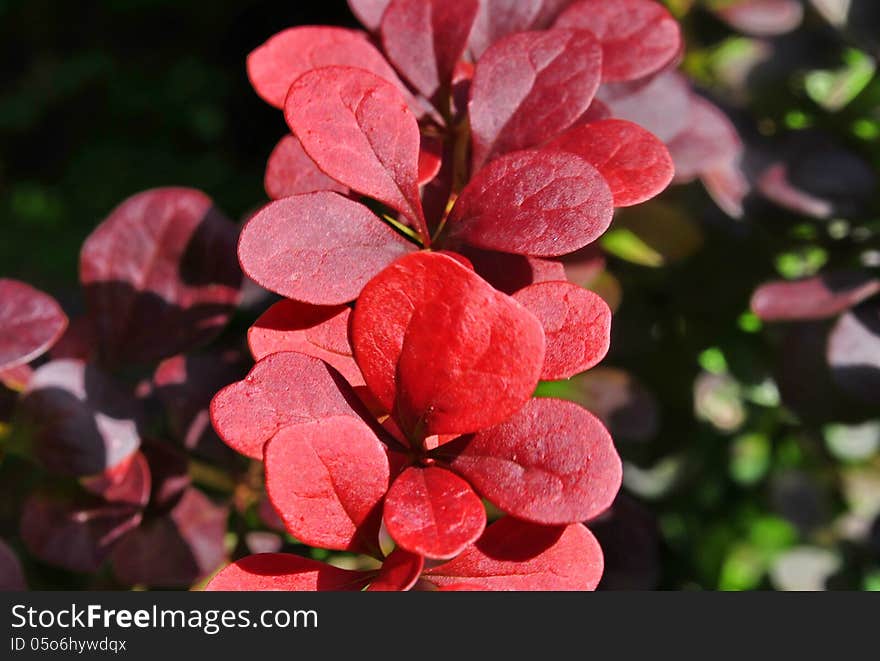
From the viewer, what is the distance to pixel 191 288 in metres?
0.82

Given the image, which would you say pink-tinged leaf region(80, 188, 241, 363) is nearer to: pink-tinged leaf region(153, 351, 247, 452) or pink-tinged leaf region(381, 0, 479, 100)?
pink-tinged leaf region(153, 351, 247, 452)

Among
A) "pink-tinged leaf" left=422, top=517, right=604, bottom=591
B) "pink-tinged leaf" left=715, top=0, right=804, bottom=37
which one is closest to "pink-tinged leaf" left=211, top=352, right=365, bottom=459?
"pink-tinged leaf" left=422, top=517, right=604, bottom=591

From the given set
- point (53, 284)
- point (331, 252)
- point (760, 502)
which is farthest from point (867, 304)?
point (53, 284)

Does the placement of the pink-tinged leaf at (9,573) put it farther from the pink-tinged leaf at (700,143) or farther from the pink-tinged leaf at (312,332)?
the pink-tinged leaf at (700,143)

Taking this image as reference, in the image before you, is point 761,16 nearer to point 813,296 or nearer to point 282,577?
point 813,296

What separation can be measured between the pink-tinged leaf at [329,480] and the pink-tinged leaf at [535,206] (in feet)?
0.49

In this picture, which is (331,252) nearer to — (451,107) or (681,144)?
(451,107)

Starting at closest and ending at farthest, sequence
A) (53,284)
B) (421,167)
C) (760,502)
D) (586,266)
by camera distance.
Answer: (421,167) < (586,266) < (760,502) < (53,284)

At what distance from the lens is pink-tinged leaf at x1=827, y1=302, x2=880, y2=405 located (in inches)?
33.7

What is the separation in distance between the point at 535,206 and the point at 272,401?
200 millimetres

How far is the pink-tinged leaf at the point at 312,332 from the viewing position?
0.57m

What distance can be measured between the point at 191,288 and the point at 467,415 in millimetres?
396

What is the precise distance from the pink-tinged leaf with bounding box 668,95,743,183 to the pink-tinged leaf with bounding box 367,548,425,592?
1.65ft

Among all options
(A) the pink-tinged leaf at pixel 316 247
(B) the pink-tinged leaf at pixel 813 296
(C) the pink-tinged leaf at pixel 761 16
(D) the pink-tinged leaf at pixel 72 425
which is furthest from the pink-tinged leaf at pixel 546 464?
(C) the pink-tinged leaf at pixel 761 16
